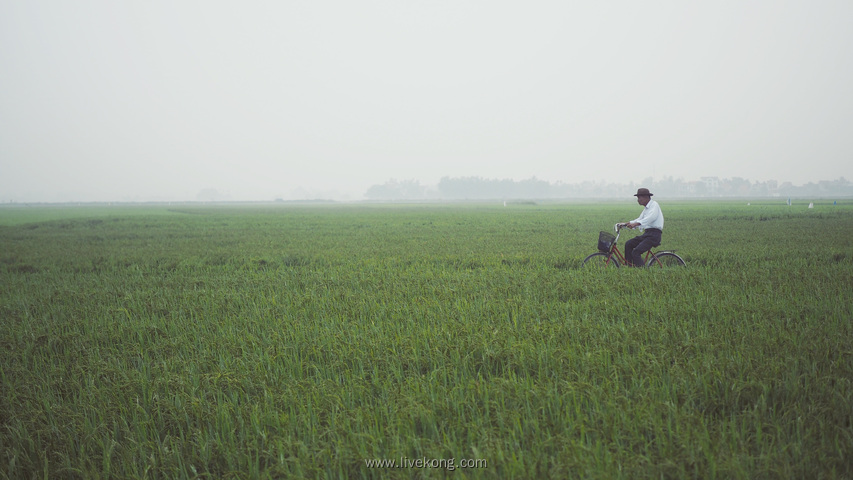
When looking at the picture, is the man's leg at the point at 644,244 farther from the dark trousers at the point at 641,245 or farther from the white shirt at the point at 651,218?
the white shirt at the point at 651,218

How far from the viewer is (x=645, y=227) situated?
948cm

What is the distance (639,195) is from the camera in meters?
9.22

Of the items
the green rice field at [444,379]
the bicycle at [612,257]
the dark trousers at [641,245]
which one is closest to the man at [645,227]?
the dark trousers at [641,245]

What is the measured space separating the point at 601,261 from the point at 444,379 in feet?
25.1

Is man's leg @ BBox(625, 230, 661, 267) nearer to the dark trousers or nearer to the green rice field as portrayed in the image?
the dark trousers

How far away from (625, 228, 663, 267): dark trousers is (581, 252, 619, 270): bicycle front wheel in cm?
32

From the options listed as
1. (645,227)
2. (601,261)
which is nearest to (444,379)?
(645,227)

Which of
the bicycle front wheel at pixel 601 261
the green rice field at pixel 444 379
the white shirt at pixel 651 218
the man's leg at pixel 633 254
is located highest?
the white shirt at pixel 651 218

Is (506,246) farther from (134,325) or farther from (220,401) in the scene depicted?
(220,401)

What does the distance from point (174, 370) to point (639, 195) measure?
883 cm

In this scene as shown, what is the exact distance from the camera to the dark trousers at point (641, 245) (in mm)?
9641

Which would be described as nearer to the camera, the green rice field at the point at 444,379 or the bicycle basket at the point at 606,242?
the green rice field at the point at 444,379

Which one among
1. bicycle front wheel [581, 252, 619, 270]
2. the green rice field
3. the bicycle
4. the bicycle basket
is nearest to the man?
the bicycle

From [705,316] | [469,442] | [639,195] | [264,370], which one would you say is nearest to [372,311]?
[264,370]
